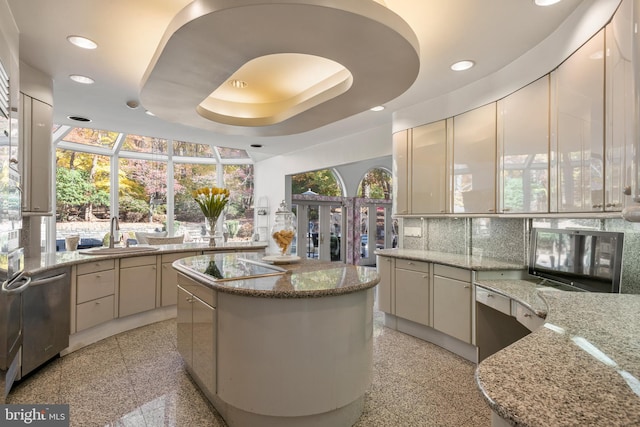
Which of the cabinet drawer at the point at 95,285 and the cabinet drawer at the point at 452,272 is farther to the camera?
the cabinet drawer at the point at 95,285

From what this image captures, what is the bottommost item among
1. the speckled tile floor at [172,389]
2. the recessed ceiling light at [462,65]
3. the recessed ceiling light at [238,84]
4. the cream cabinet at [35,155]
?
the speckled tile floor at [172,389]

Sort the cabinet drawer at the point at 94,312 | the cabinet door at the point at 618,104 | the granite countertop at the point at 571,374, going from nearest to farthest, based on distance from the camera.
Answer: the granite countertop at the point at 571,374, the cabinet door at the point at 618,104, the cabinet drawer at the point at 94,312

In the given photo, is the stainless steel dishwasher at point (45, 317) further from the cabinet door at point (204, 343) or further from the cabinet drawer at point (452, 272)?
the cabinet drawer at point (452, 272)

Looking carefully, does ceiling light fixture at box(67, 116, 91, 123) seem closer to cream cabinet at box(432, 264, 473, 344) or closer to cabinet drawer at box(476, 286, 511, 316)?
cream cabinet at box(432, 264, 473, 344)

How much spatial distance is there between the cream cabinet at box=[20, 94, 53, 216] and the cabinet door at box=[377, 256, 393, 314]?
351 cm

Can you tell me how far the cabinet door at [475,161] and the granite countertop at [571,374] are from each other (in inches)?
73.6

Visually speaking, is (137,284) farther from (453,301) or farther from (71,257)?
(453,301)

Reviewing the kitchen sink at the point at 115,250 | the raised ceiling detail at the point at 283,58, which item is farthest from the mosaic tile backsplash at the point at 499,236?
the kitchen sink at the point at 115,250

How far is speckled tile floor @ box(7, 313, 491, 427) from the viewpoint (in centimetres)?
217

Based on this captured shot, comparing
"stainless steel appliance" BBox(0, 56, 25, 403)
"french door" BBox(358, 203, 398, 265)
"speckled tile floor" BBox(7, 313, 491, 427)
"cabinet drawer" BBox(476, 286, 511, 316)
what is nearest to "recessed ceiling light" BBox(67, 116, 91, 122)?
"speckled tile floor" BBox(7, 313, 491, 427)

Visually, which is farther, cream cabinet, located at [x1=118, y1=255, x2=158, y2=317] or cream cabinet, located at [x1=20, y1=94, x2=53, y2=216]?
cream cabinet, located at [x1=118, y1=255, x2=158, y2=317]

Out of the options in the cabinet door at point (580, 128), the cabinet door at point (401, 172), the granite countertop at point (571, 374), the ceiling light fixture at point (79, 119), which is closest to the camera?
the granite countertop at point (571, 374)

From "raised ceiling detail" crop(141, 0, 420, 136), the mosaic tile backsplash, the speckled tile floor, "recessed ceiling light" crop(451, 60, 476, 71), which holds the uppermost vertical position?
"recessed ceiling light" crop(451, 60, 476, 71)

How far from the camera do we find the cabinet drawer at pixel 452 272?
9.94 feet
